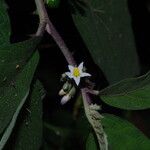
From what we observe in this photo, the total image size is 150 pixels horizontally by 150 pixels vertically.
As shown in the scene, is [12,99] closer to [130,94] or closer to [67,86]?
[67,86]

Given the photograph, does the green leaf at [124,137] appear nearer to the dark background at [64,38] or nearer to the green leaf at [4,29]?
the green leaf at [4,29]

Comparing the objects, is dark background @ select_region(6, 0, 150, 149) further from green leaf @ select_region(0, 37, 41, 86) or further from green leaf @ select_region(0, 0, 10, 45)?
green leaf @ select_region(0, 37, 41, 86)

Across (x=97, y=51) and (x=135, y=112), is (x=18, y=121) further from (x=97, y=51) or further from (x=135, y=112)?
(x=135, y=112)

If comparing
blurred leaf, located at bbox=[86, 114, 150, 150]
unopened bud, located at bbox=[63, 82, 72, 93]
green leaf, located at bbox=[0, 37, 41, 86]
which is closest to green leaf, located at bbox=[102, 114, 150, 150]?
blurred leaf, located at bbox=[86, 114, 150, 150]

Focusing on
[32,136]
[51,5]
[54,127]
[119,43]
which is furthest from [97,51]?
[54,127]

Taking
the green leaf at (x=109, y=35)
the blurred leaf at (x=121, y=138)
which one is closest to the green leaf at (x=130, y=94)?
the blurred leaf at (x=121, y=138)

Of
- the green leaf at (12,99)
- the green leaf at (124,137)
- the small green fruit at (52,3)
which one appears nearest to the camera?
the green leaf at (12,99)
